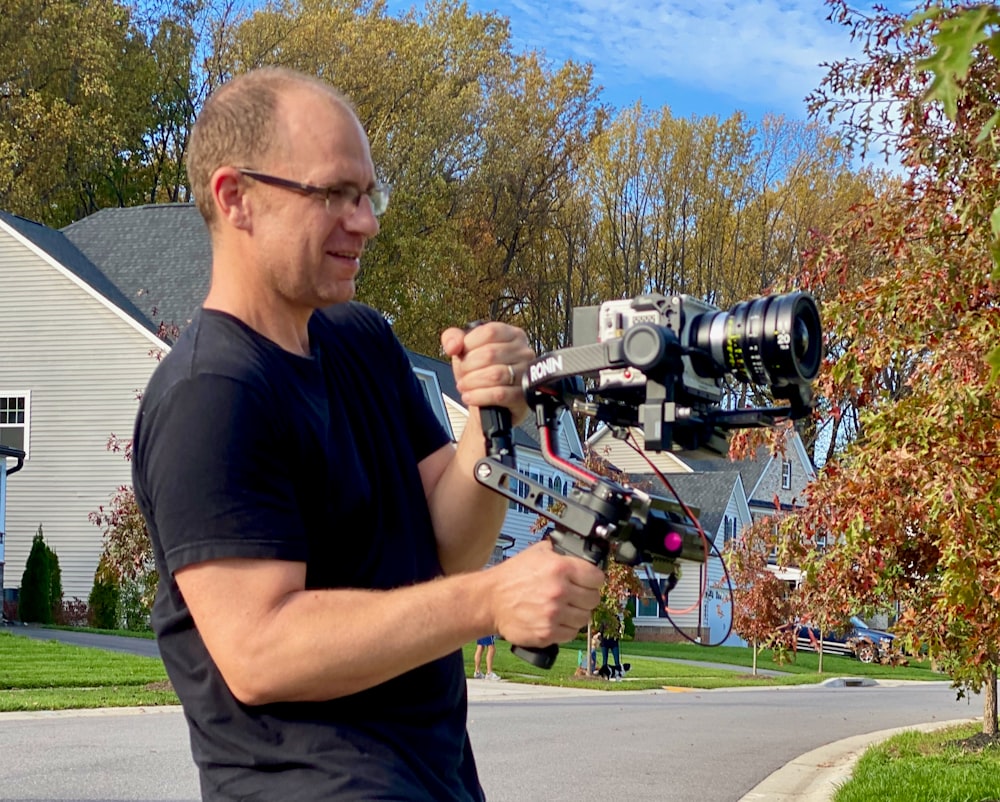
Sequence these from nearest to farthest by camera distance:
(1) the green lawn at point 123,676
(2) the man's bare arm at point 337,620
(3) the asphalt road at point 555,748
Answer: (2) the man's bare arm at point 337,620 → (3) the asphalt road at point 555,748 → (1) the green lawn at point 123,676

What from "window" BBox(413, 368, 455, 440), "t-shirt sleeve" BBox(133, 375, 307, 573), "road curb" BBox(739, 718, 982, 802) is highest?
"window" BBox(413, 368, 455, 440)

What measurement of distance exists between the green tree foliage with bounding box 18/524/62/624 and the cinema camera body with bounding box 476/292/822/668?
88.8ft

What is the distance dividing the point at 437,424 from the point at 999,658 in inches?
377

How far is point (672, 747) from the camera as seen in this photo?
14648 millimetres

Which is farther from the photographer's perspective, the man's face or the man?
the man's face

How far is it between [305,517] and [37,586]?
27299 mm

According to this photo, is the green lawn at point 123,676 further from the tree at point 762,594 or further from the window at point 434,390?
the window at point 434,390

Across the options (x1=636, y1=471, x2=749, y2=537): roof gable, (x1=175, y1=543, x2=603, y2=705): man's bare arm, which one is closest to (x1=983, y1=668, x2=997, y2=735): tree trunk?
(x1=175, y1=543, x2=603, y2=705): man's bare arm

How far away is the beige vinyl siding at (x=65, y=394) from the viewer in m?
30.1

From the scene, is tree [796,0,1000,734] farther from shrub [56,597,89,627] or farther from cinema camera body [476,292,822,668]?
shrub [56,597,89,627]

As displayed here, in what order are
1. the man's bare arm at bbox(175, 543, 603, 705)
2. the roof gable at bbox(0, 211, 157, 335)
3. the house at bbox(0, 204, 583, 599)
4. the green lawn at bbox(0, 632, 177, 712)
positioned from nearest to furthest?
the man's bare arm at bbox(175, 543, 603, 705) < the green lawn at bbox(0, 632, 177, 712) < the roof gable at bbox(0, 211, 157, 335) < the house at bbox(0, 204, 583, 599)

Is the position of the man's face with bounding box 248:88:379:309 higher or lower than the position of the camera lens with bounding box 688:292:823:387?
higher

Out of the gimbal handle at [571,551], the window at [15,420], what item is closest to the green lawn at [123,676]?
the gimbal handle at [571,551]

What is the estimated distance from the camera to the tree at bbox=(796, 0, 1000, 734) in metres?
7.76
